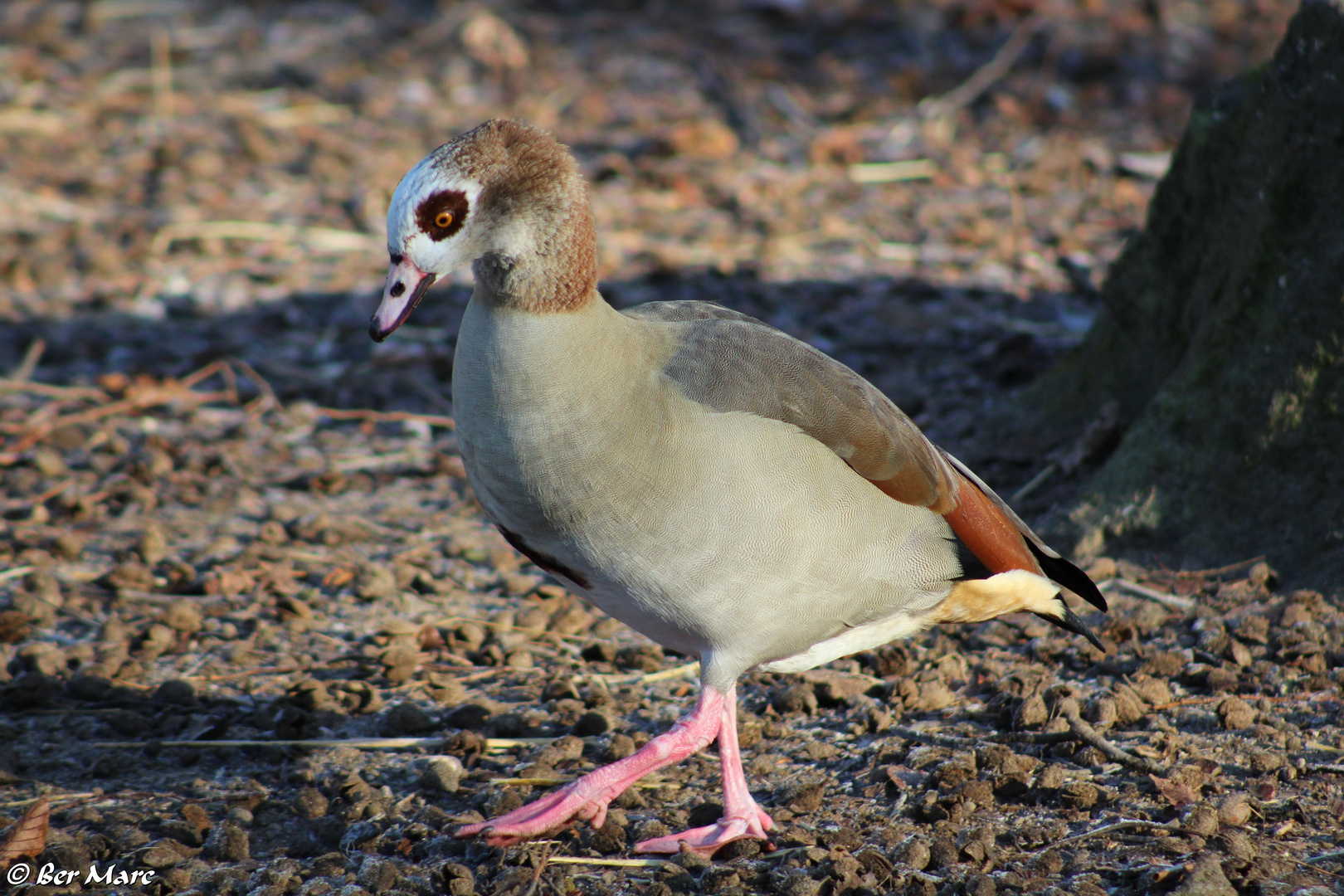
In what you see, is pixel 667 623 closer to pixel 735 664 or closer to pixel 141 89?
pixel 735 664

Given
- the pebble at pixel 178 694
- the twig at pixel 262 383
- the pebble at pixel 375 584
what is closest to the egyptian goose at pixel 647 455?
the pebble at pixel 178 694

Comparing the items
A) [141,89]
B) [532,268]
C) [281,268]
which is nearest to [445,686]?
[532,268]

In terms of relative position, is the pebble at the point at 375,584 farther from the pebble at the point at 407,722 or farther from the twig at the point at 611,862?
the twig at the point at 611,862

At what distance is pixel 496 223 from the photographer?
9.28 ft

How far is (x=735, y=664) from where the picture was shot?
3.05 m

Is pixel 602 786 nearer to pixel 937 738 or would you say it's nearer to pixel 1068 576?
pixel 937 738

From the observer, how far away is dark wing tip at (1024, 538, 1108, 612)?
11.1ft

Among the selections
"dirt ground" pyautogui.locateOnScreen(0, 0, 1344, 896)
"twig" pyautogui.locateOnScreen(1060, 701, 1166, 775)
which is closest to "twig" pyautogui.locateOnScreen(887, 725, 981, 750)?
"dirt ground" pyautogui.locateOnScreen(0, 0, 1344, 896)

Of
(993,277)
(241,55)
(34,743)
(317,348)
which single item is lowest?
(34,743)

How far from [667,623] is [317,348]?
3.72 meters

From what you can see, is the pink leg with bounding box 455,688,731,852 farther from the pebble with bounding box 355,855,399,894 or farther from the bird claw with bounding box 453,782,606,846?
the pebble with bounding box 355,855,399,894

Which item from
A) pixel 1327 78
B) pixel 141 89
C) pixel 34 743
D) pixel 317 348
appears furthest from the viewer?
pixel 141 89

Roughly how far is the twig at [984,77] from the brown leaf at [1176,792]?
19.4ft

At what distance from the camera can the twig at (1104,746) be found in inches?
120
